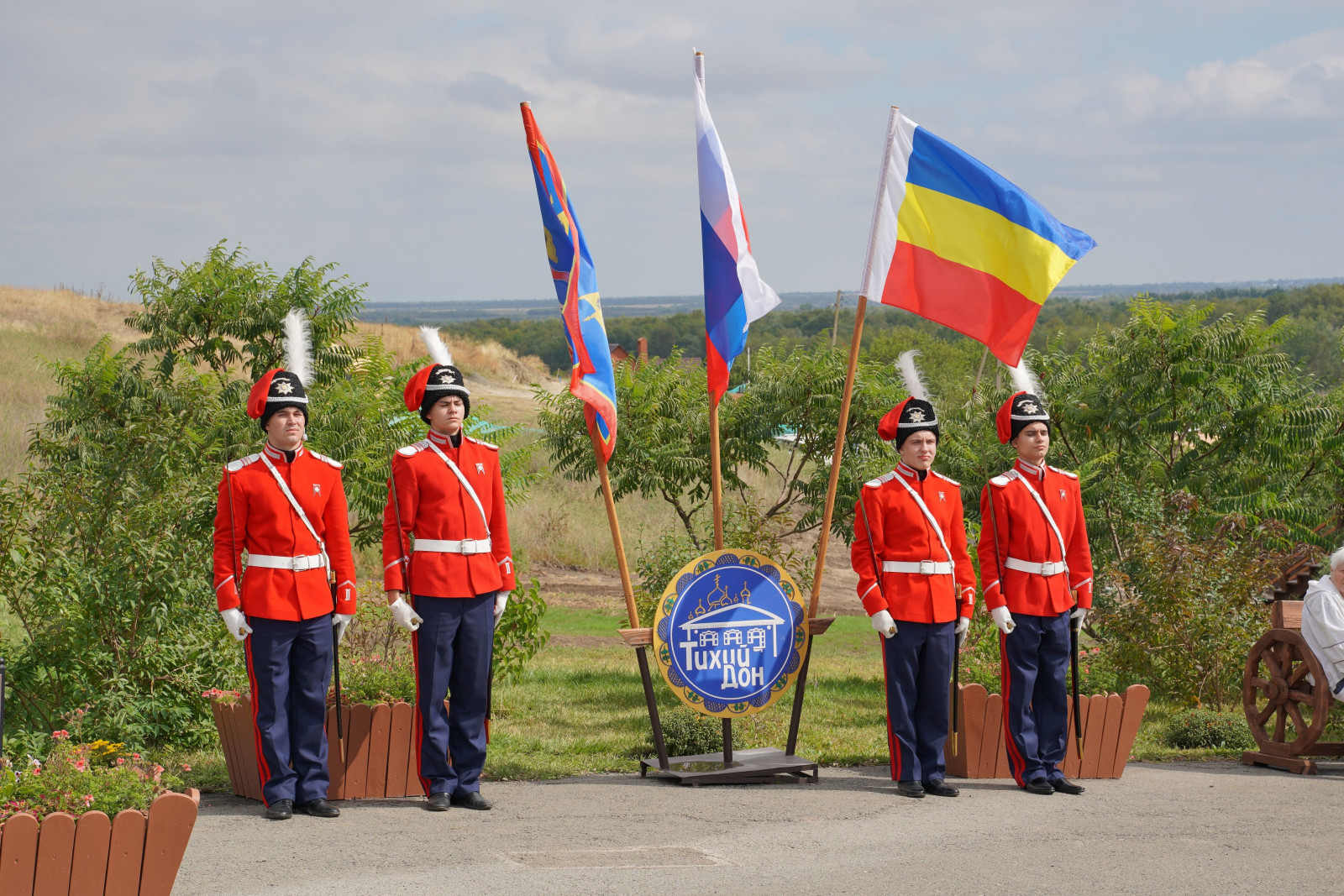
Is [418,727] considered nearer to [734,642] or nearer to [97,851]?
[734,642]

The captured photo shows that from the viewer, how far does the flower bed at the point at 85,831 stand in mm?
4527

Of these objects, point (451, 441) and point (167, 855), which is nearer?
point (167, 855)

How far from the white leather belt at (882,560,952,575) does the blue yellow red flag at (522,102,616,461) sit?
1701 mm

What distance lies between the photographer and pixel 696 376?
38.6 feet

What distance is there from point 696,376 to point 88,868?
786cm

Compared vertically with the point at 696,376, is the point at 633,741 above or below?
below


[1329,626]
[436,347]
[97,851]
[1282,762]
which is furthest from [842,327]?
[97,851]

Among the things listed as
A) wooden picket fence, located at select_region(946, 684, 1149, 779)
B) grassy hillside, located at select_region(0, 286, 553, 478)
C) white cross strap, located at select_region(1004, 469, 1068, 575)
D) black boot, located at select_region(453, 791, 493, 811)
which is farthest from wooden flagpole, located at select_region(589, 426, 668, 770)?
grassy hillside, located at select_region(0, 286, 553, 478)

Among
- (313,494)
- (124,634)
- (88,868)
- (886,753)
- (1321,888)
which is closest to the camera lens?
(88,868)

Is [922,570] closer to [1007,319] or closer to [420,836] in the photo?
[1007,319]

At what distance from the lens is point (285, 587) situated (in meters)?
6.18

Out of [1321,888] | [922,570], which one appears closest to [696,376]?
[922,570]

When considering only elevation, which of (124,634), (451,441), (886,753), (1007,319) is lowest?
(886,753)

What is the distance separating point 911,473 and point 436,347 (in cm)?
274
